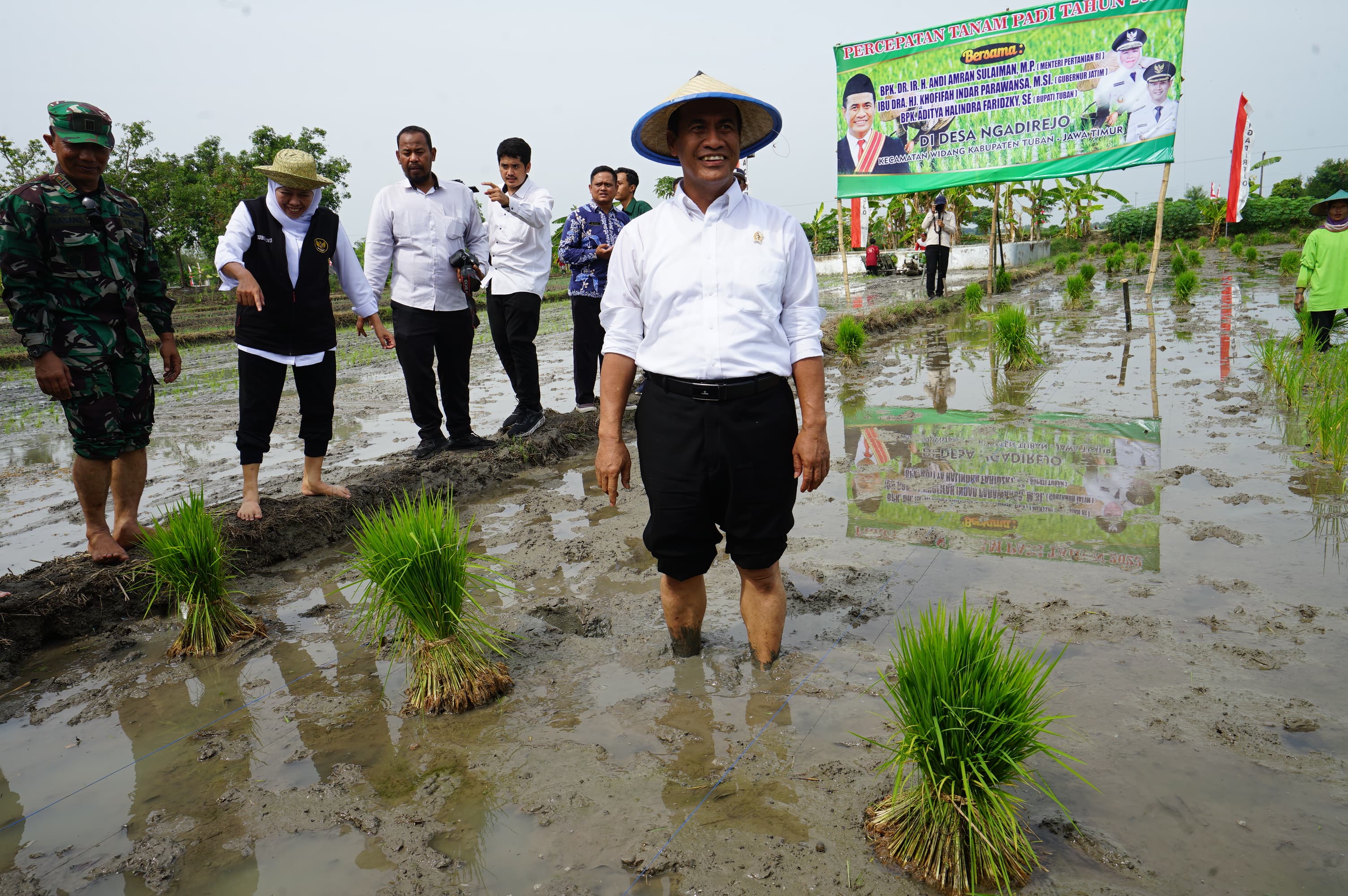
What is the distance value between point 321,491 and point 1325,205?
8027 mm

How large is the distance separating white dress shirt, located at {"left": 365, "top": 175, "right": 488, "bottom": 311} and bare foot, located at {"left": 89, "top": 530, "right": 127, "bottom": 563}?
6.42 ft

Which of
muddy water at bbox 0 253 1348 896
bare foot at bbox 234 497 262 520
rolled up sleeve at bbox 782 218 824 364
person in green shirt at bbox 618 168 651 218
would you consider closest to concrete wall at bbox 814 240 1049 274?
person in green shirt at bbox 618 168 651 218

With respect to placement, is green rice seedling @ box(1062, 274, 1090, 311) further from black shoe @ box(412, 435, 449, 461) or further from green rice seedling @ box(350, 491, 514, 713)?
green rice seedling @ box(350, 491, 514, 713)

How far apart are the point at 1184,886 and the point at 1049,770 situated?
1.50ft

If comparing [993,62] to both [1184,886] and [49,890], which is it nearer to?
[1184,886]

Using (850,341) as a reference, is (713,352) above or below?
above

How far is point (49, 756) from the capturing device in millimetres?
2465

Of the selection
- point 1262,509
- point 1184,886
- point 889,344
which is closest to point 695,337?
point 1184,886

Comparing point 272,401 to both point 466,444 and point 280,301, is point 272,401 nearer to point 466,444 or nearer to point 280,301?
point 280,301

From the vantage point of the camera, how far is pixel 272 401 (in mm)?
3990

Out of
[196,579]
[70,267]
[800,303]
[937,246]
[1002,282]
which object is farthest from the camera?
[1002,282]

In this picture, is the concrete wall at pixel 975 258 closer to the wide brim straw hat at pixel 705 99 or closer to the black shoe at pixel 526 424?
the black shoe at pixel 526 424

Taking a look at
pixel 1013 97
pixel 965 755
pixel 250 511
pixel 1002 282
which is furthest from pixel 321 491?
pixel 1002 282

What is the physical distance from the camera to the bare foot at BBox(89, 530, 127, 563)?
136 inches
